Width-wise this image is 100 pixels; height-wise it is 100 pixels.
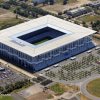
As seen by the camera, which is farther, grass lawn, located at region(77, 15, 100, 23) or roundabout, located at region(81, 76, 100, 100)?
grass lawn, located at region(77, 15, 100, 23)

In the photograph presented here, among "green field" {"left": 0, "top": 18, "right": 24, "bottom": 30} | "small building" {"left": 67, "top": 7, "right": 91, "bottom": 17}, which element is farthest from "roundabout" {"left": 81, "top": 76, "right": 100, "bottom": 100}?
"small building" {"left": 67, "top": 7, "right": 91, "bottom": 17}

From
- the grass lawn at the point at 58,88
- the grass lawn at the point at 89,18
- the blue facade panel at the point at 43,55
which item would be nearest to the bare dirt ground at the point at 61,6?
the grass lawn at the point at 89,18

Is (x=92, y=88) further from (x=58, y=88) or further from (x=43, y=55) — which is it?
(x=43, y=55)

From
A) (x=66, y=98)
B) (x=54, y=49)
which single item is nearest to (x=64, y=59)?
(x=54, y=49)

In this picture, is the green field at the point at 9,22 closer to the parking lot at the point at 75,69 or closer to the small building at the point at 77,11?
the small building at the point at 77,11

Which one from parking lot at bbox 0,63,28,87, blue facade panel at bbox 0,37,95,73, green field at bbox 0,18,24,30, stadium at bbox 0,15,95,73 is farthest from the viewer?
green field at bbox 0,18,24,30

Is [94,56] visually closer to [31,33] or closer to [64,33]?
[64,33]

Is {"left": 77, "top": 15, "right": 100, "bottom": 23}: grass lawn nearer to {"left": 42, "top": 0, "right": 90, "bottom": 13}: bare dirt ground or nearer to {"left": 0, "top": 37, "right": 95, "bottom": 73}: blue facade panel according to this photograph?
{"left": 42, "top": 0, "right": 90, "bottom": 13}: bare dirt ground

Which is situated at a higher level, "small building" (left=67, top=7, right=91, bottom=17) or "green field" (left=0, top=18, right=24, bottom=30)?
"small building" (left=67, top=7, right=91, bottom=17)
